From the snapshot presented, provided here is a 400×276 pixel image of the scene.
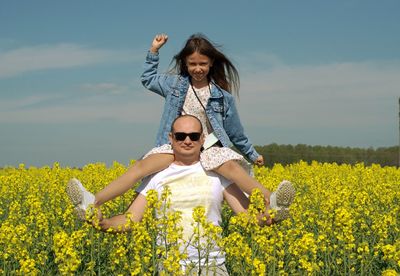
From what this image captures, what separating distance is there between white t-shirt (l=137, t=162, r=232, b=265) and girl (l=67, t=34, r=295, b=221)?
128mm

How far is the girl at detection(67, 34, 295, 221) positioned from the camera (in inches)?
190

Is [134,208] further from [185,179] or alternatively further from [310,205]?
[310,205]

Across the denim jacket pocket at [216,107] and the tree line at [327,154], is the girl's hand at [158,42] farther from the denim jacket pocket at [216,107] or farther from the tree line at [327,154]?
the tree line at [327,154]

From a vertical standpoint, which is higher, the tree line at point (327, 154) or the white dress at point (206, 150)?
the tree line at point (327, 154)

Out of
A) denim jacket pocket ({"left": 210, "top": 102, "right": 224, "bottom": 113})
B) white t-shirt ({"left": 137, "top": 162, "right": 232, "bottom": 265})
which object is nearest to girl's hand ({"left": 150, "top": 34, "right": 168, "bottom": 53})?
denim jacket pocket ({"left": 210, "top": 102, "right": 224, "bottom": 113})

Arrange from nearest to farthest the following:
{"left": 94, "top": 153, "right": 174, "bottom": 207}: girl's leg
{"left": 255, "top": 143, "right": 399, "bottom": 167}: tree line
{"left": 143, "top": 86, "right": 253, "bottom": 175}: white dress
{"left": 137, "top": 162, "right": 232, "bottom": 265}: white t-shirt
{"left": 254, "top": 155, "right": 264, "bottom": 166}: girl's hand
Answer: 1. {"left": 137, "top": 162, "right": 232, "bottom": 265}: white t-shirt
2. {"left": 143, "top": 86, "right": 253, "bottom": 175}: white dress
3. {"left": 94, "top": 153, "right": 174, "bottom": 207}: girl's leg
4. {"left": 254, "top": 155, "right": 264, "bottom": 166}: girl's hand
5. {"left": 255, "top": 143, "right": 399, "bottom": 167}: tree line

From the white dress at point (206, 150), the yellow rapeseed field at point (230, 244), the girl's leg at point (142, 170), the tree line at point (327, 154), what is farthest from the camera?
the tree line at point (327, 154)

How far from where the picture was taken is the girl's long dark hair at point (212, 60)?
561cm

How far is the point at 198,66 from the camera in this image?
18.0ft

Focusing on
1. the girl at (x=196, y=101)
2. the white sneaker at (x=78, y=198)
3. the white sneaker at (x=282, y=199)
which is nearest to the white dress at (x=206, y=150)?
the girl at (x=196, y=101)

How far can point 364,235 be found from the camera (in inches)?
229

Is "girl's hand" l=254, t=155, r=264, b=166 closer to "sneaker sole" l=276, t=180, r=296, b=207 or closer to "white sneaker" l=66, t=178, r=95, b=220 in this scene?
"sneaker sole" l=276, t=180, r=296, b=207

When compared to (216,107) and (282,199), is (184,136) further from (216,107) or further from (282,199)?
(216,107)

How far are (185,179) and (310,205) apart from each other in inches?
124
